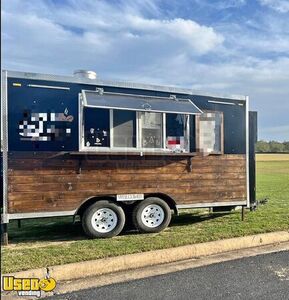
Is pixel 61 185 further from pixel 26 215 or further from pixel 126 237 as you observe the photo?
pixel 126 237

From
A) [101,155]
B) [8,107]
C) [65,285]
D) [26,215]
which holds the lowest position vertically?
[65,285]

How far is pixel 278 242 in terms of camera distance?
7.25 meters

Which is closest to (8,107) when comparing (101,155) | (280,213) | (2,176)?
(2,176)

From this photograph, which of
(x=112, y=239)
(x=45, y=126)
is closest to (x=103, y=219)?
(x=112, y=239)

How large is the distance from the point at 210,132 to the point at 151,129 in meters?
1.41

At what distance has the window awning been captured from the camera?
704 cm

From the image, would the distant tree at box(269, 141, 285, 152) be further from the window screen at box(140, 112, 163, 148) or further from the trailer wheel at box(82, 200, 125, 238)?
the trailer wheel at box(82, 200, 125, 238)

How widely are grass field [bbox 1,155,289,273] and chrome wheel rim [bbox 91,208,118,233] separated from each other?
0.28m

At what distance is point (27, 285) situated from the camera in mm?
4945

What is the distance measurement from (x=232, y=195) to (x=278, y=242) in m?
1.58

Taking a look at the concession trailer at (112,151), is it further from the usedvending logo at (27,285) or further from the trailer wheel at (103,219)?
the usedvending logo at (27,285)

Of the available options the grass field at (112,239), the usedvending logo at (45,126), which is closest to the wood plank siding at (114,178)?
the usedvending logo at (45,126)

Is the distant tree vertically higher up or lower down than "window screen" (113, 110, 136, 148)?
higher up

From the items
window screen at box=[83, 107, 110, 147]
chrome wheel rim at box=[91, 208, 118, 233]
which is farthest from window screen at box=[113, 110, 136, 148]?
chrome wheel rim at box=[91, 208, 118, 233]
